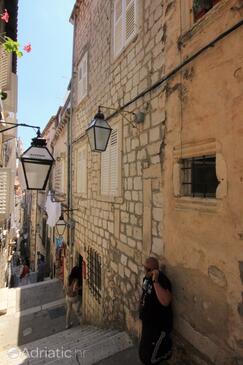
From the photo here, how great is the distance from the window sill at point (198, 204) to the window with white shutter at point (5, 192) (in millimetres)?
4577

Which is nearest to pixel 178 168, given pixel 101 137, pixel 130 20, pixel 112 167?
pixel 101 137

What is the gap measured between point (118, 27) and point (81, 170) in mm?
4304

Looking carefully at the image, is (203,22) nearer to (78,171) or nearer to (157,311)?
(157,311)

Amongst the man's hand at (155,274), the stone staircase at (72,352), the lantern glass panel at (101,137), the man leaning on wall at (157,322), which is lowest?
the stone staircase at (72,352)

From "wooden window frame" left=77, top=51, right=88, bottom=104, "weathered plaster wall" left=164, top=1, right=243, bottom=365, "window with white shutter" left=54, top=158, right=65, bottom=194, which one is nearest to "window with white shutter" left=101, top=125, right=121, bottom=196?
"weathered plaster wall" left=164, top=1, right=243, bottom=365

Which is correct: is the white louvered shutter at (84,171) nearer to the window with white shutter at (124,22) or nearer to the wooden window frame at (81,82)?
the wooden window frame at (81,82)

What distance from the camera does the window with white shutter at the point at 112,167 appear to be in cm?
519

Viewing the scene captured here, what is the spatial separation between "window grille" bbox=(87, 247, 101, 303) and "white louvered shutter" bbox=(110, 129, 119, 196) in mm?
1999

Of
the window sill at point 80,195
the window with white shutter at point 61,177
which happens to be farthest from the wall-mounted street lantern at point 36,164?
the window with white shutter at point 61,177

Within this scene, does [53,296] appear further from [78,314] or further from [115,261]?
[115,261]

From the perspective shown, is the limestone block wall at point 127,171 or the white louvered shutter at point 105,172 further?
the white louvered shutter at point 105,172

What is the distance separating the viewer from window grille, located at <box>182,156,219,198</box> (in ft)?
9.31

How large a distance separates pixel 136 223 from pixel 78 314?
5.51m

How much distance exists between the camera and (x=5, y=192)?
6.16 metres
